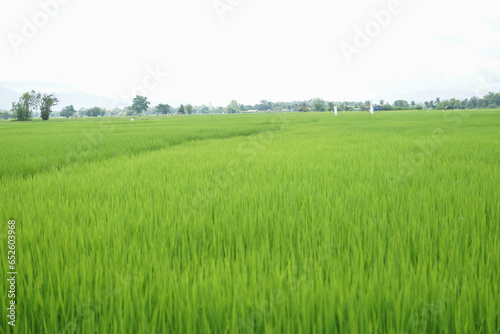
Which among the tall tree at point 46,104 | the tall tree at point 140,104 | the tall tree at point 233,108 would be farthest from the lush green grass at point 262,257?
the tall tree at point 233,108

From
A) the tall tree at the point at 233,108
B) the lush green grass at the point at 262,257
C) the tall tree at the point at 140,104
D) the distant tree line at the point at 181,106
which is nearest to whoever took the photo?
the lush green grass at the point at 262,257

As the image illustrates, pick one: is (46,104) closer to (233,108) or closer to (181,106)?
(181,106)

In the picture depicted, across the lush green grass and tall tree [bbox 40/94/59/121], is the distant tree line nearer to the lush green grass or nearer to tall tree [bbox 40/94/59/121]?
tall tree [bbox 40/94/59/121]

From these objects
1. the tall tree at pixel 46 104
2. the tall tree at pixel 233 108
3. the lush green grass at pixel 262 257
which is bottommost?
the lush green grass at pixel 262 257

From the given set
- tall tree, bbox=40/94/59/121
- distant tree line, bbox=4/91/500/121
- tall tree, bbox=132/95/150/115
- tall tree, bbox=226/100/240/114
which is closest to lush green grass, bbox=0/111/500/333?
distant tree line, bbox=4/91/500/121

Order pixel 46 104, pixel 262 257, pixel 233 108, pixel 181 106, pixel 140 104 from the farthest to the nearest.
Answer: pixel 233 108 → pixel 181 106 → pixel 140 104 → pixel 46 104 → pixel 262 257

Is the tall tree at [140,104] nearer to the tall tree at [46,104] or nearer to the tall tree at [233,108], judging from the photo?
the tall tree at [46,104]

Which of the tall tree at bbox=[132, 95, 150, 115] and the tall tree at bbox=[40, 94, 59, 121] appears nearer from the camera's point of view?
the tall tree at bbox=[40, 94, 59, 121]

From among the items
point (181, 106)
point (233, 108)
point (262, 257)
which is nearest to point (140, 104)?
point (181, 106)

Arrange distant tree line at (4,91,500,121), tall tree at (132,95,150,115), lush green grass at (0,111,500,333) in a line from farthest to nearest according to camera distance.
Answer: tall tree at (132,95,150,115), distant tree line at (4,91,500,121), lush green grass at (0,111,500,333)

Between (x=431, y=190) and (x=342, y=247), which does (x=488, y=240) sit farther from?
(x=431, y=190)

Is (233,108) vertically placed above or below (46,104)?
above

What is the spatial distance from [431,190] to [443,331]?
5.87ft

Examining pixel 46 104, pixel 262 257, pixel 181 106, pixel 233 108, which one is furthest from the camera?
pixel 233 108
